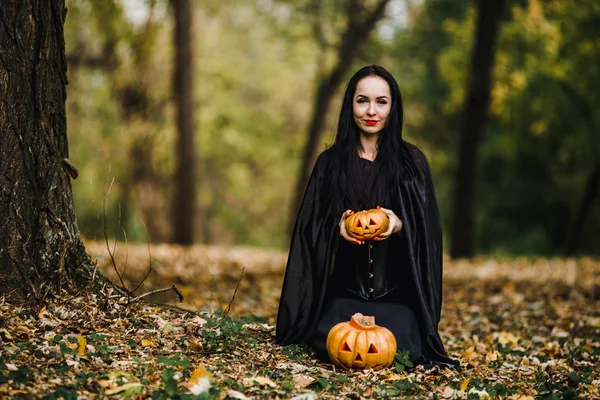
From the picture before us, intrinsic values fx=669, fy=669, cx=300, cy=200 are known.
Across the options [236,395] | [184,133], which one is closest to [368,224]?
[236,395]

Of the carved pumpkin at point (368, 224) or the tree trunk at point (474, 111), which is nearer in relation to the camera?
the carved pumpkin at point (368, 224)

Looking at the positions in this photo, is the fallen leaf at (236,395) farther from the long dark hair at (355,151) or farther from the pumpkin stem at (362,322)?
the long dark hair at (355,151)

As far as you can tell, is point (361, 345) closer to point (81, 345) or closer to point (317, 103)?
point (81, 345)

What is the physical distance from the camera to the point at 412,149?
470cm

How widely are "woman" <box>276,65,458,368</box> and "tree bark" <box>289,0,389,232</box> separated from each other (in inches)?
383

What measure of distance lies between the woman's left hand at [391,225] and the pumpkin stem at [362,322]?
51 centimetres

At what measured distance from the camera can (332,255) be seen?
4629mm

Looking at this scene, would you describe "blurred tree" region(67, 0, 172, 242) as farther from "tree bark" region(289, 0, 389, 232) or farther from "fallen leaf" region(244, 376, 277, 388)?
"fallen leaf" region(244, 376, 277, 388)

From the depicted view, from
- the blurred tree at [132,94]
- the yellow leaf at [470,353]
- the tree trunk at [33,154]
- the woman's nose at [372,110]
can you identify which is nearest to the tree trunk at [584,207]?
the blurred tree at [132,94]

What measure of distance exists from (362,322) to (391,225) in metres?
0.65

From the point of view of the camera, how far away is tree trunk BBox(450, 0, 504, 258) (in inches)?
505

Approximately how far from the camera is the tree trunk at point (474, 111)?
12.8 metres

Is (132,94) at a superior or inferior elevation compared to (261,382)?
superior

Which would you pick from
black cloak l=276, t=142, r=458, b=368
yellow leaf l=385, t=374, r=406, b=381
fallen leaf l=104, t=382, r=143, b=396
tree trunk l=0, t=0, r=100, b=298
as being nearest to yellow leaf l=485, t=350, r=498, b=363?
black cloak l=276, t=142, r=458, b=368
